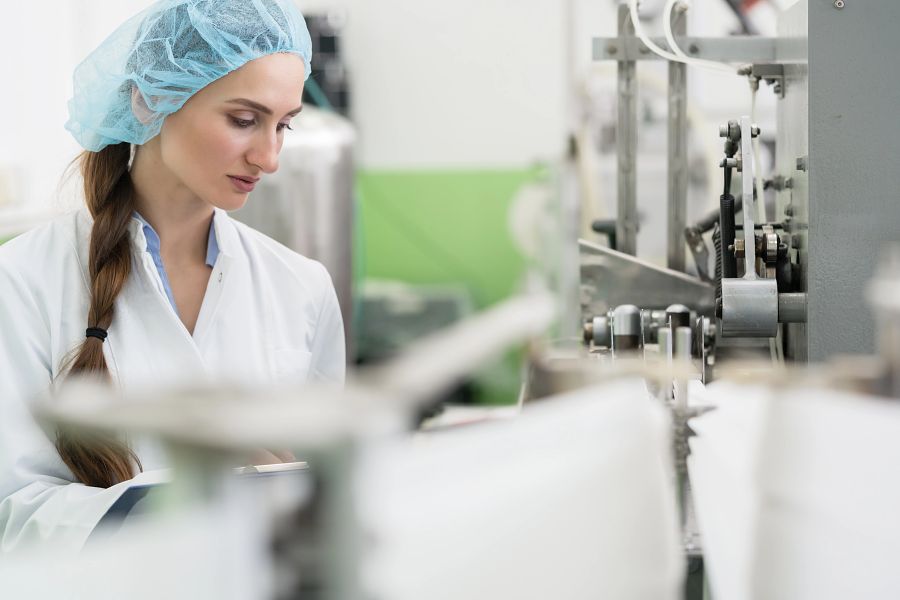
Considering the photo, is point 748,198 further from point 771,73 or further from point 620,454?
point 620,454

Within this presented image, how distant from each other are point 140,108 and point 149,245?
195mm

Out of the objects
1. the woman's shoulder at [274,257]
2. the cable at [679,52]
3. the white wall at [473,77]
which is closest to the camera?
the cable at [679,52]

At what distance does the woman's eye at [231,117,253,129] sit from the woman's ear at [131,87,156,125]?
0.11 meters

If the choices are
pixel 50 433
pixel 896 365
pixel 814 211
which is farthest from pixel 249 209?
pixel 896 365

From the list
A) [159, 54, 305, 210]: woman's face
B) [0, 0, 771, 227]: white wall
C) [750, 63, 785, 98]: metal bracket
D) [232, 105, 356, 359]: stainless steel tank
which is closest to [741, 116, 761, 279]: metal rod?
[750, 63, 785, 98]: metal bracket

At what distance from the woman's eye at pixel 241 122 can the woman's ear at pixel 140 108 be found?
110 mm

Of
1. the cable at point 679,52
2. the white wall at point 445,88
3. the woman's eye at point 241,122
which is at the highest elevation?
the white wall at point 445,88

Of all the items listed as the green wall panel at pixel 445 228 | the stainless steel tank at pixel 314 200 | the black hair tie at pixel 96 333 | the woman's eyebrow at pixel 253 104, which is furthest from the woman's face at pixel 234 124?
the green wall panel at pixel 445 228

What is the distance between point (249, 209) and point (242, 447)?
1765 millimetres

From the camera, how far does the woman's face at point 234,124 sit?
112cm

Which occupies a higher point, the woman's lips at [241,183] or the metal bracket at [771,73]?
the metal bracket at [771,73]

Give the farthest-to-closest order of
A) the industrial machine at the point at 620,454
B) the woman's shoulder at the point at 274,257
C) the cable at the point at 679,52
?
1. the woman's shoulder at the point at 274,257
2. the cable at the point at 679,52
3. the industrial machine at the point at 620,454

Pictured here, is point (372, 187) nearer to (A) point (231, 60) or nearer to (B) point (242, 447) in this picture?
(A) point (231, 60)

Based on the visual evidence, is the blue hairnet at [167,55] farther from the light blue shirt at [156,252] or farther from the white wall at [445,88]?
the white wall at [445,88]
